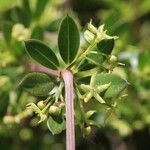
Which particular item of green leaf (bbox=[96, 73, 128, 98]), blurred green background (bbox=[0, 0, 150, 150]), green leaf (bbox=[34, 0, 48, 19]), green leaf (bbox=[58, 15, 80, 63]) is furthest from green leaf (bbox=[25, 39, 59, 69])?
green leaf (bbox=[34, 0, 48, 19])

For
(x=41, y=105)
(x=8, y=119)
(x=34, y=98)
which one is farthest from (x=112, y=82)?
(x=34, y=98)

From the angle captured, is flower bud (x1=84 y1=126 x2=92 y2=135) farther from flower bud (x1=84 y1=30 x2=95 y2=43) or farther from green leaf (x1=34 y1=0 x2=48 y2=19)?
green leaf (x1=34 y1=0 x2=48 y2=19)

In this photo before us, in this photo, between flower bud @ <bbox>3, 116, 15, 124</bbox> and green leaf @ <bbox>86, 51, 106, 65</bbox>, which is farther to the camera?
flower bud @ <bbox>3, 116, 15, 124</bbox>

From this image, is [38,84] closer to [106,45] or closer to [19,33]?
[106,45]

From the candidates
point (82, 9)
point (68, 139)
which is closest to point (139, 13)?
point (82, 9)

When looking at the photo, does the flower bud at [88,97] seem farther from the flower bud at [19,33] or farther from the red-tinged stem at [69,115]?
the flower bud at [19,33]

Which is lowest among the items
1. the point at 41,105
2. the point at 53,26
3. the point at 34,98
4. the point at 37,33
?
the point at 41,105
